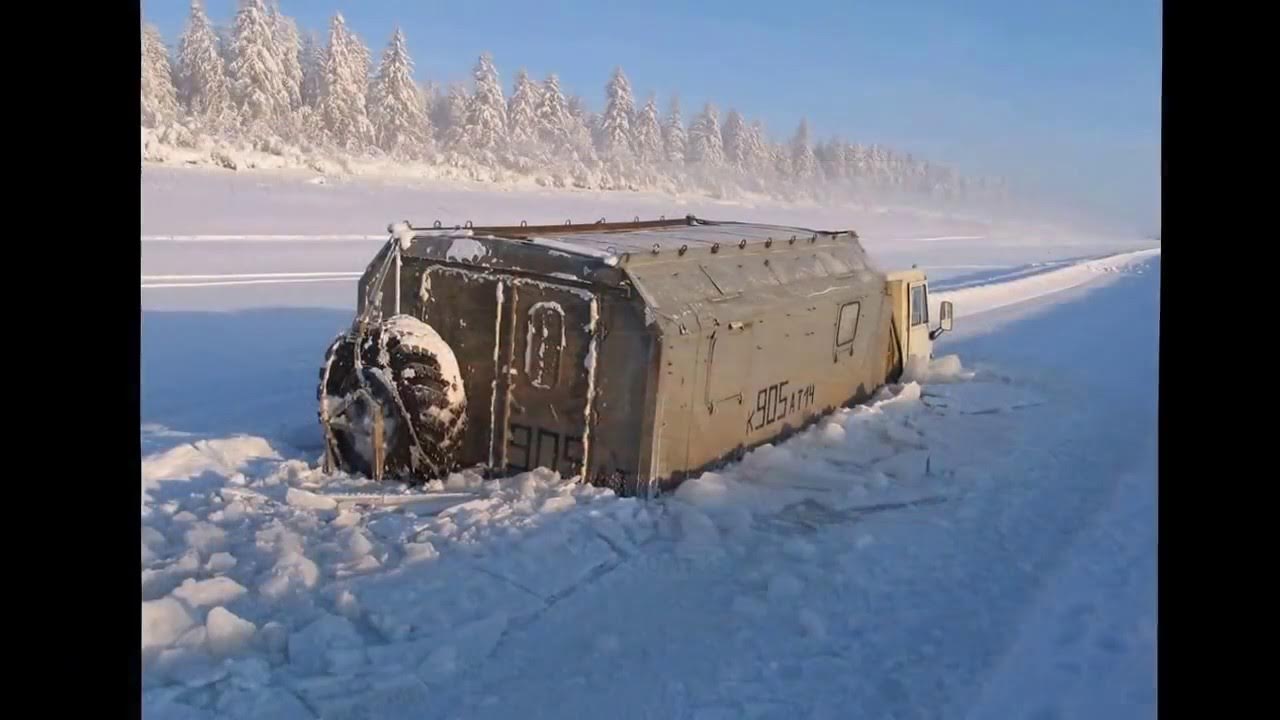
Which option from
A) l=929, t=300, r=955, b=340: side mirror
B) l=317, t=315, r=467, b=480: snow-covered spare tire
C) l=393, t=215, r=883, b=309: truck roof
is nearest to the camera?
l=393, t=215, r=883, b=309: truck roof

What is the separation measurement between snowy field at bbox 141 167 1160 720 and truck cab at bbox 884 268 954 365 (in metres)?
1.03

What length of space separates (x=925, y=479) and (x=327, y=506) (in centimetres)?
491

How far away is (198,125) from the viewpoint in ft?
137

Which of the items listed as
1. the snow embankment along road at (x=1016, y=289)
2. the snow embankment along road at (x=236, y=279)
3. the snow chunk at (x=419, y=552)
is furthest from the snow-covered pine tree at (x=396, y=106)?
the snow chunk at (x=419, y=552)

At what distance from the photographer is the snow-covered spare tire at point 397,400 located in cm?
768

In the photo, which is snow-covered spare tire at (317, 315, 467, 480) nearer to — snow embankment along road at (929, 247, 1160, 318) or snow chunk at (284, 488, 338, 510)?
snow chunk at (284, 488, 338, 510)

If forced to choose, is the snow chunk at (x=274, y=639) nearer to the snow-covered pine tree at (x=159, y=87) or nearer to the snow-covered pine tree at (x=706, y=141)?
the snow-covered pine tree at (x=159, y=87)

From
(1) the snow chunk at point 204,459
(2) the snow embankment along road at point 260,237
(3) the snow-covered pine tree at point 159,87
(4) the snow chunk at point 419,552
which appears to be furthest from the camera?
(3) the snow-covered pine tree at point 159,87

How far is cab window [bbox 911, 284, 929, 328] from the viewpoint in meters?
12.7

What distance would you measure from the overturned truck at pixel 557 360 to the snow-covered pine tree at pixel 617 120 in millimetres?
59435

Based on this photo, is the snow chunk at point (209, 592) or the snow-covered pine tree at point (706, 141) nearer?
the snow chunk at point (209, 592)

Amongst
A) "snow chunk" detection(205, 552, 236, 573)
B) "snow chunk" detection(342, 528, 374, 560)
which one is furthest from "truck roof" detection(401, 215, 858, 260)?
"snow chunk" detection(205, 552, 236, 573)
